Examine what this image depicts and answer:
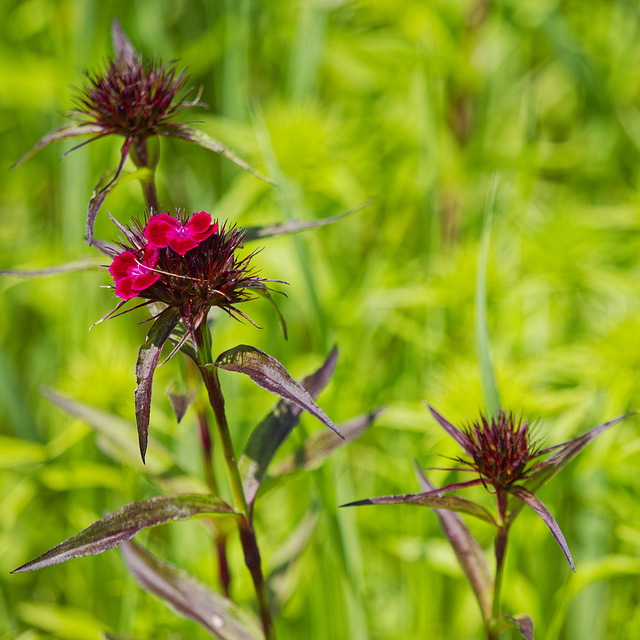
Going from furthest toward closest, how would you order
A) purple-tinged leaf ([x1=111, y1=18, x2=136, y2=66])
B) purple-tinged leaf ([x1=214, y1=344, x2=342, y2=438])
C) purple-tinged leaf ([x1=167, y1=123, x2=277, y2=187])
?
purple-tinged leaf ([x1=111, y1=18, x2=136, y2=66]) < purple-tinged leaf ([x1=167, y1=123, x2=277, y2=187]) < purple-tinged leaf ([x1=214, y1=344, x2=342, y2=438])

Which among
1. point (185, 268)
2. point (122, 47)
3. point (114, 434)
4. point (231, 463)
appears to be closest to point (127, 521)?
point (231, 463)

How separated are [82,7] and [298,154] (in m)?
0.56

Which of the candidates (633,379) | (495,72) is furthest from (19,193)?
(633,379)

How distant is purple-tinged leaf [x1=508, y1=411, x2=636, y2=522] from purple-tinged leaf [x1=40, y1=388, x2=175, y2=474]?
1.37 ft

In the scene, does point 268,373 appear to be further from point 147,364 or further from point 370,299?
point 370,299

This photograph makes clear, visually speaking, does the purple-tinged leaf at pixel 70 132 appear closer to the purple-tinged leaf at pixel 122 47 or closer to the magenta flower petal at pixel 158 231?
the purple-tinged leaf at pixel 122 47

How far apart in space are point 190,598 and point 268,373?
0.34m

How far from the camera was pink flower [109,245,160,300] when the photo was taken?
489 mm

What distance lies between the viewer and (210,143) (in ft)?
2.06

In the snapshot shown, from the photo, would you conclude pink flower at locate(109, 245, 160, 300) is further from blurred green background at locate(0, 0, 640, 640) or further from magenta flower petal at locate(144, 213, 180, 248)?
blurred green background at locate(0, 0, 640, 640)

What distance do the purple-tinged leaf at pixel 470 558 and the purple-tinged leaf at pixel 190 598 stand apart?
0.72 feet

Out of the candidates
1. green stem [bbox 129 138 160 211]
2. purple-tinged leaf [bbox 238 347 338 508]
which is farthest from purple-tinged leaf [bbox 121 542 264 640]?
green stem [bbox 129 138 160 211]

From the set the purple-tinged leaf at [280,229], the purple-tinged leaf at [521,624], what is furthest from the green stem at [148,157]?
the purple-tinged leaf at [521,624]

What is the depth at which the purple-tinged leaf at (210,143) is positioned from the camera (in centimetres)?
62
